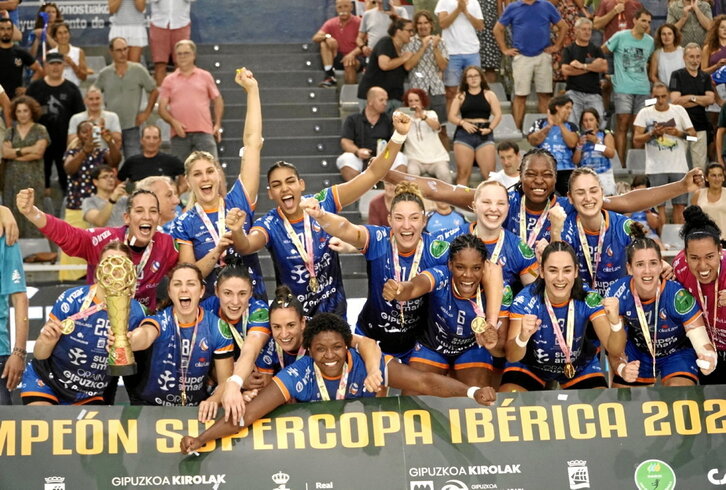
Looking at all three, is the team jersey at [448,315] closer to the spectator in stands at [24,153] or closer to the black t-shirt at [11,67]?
the spectator in stands at [24,153]

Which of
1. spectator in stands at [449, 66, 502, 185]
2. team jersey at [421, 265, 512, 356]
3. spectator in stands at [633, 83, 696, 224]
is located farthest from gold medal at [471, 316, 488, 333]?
spectator in stands at [633, 83, 696, 224]

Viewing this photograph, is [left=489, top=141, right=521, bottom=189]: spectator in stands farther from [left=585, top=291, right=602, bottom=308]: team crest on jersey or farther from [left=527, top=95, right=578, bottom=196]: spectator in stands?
[left=585, top=291, right=602, bottom=308]: team crest on jersey

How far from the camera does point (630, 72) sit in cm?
1346

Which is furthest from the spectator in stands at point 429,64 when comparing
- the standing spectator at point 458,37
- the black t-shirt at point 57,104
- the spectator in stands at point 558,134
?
the black t-shirt at point 57,104

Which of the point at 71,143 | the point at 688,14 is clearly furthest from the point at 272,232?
the point at 688,14

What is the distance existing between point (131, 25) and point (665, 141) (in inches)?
245

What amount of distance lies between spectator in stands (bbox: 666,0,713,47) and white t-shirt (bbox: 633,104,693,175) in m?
2.02

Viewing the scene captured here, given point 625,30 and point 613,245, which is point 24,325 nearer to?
point 613,245

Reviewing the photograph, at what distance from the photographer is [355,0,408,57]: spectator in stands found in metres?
13.6

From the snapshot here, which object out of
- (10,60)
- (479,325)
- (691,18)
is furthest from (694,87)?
(10,60)

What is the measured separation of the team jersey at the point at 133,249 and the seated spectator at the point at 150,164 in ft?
9.97

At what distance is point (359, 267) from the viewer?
1138cm

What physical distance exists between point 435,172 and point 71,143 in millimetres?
3696

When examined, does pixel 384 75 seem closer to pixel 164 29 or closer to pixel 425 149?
pixel 425 149
